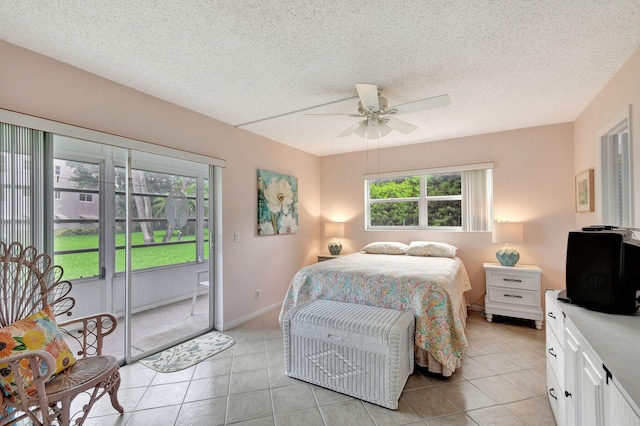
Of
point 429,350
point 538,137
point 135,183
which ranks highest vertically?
point 538,137

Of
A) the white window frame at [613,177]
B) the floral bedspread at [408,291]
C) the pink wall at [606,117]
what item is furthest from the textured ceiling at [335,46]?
the floral bedspread at [408,291]

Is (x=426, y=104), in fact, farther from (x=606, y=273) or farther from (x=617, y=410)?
(x=617, y=410)

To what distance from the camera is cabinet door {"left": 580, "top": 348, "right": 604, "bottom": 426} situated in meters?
1.04

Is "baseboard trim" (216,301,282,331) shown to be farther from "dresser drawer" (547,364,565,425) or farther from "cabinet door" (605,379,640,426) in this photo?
"cabinet door" (605,379,640,426)

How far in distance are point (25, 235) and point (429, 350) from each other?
3.02 meters

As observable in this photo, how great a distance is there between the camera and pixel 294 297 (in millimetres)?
2930

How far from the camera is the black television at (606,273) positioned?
143cm

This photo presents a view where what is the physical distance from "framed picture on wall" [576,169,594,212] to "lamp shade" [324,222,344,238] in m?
3.03

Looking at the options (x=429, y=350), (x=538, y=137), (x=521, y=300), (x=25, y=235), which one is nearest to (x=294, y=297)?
(x=429, y=350)

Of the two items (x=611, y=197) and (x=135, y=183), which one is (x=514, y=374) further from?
(x=135, y=183)

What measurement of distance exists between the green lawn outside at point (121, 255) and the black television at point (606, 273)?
3.30m

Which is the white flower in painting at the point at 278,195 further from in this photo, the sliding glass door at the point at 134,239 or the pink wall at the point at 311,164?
the sliding glass door at the point at 134,239

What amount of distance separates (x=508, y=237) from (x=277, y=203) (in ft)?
10.1

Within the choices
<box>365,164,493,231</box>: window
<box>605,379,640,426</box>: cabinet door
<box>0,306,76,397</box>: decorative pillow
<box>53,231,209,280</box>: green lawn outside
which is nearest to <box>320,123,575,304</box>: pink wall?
<box>365,164,493,231</box>: window
